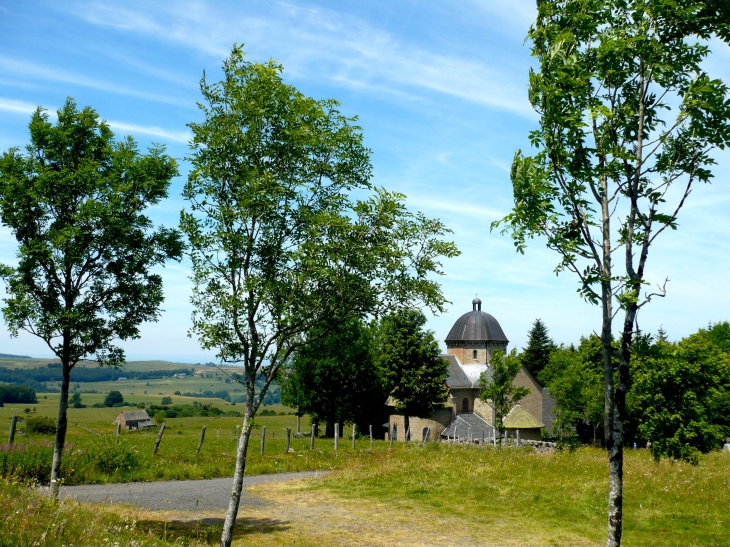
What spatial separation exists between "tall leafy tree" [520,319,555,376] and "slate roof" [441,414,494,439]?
28765 mm

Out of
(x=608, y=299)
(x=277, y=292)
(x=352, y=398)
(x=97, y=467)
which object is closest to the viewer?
(x=608, y=299)

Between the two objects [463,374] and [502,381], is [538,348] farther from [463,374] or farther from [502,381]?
[502,381]

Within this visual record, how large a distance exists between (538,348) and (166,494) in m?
78.8

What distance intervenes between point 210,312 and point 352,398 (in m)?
45.7

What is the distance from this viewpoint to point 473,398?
72.1 metres

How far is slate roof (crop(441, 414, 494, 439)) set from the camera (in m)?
59.7

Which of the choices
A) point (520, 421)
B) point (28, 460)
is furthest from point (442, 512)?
point (520, 421)

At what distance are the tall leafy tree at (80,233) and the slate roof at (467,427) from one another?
49984mm

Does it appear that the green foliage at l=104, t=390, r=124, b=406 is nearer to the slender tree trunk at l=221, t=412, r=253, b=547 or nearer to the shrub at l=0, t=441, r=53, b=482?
the shrub at l=0, t=441, r=53, b=482

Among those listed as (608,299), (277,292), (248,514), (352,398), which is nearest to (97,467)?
(248,514)

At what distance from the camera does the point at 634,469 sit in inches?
944

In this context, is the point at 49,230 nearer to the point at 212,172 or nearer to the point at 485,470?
the point at 212,172

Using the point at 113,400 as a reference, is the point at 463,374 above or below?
above

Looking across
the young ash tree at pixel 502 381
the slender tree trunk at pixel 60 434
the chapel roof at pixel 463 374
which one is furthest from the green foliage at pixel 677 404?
the chapel roof at pixel 463 374
